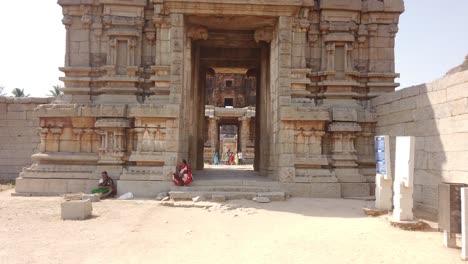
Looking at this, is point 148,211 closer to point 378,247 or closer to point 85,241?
point 85,241

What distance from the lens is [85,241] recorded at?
5.50 m

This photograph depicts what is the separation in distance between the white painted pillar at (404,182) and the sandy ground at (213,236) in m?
0.40

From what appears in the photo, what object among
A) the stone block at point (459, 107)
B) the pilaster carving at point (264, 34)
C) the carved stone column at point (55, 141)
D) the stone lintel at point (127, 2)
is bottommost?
the carved stone column at point (55, 141)

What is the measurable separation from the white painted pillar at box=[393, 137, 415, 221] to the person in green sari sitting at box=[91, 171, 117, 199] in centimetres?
671

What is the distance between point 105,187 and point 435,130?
308 inches

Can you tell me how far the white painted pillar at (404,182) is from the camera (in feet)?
20.9

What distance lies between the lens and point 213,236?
19.3 feet

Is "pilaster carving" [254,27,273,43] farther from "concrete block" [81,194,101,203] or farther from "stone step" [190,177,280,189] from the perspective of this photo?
"concrete block" [81,194,101,203]

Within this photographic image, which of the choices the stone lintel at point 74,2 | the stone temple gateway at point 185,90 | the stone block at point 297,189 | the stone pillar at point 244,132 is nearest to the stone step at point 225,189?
the stone block at point 297,189

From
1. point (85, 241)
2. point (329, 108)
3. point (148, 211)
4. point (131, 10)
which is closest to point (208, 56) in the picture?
point (131, 10)

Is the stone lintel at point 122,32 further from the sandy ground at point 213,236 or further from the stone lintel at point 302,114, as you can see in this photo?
the sandy ground at point 213,236

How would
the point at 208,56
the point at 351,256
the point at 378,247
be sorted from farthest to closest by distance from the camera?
1. the point at 208,56
2. the point at 378,247
3. the point at 351,256

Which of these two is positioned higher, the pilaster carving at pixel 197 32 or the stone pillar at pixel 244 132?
the pilaster carving at pixel 197 32

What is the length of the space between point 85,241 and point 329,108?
7272 mm
